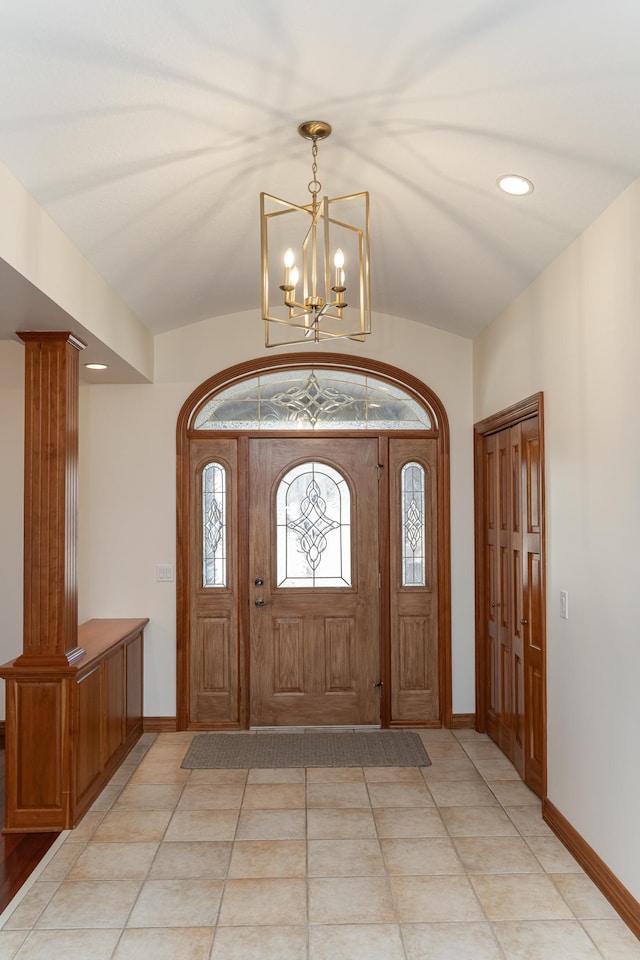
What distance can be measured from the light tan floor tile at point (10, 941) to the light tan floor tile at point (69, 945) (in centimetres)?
2

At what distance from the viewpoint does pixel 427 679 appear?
532cm

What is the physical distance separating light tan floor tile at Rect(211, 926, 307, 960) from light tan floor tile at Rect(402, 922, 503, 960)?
38 cm

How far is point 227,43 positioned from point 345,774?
373 cm

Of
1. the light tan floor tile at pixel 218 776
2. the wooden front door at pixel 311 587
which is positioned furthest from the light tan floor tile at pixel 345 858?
the wooden front door at pixel 311 587

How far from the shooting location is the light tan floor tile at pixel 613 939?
8.48 feet

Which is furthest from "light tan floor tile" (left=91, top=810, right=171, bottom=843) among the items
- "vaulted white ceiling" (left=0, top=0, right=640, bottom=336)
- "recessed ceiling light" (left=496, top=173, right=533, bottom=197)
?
"recessed ceiling light" (left=496, top=173, right=533, bottom=197)

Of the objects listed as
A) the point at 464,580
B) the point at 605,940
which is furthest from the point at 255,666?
the point at 605,940

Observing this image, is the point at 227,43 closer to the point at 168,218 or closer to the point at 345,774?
the point at 168,218

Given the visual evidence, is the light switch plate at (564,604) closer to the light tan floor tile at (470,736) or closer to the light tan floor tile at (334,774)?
the light tan floor tile at (334,774)

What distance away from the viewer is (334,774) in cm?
441

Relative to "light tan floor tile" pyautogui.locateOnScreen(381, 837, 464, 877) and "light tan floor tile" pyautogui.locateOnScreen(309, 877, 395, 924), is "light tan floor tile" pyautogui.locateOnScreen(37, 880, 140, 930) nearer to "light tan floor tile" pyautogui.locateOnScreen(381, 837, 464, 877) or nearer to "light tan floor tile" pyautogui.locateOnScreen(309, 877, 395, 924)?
"light tan floor tile" pyautogui.locateOnScreen(309, 877, 395, 924)

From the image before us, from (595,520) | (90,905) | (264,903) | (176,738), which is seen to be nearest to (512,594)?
(595,520)

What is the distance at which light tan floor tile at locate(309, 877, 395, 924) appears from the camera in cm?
284

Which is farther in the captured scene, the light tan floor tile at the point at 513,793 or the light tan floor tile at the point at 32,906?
the light tan floor tile at the point at 513,793
